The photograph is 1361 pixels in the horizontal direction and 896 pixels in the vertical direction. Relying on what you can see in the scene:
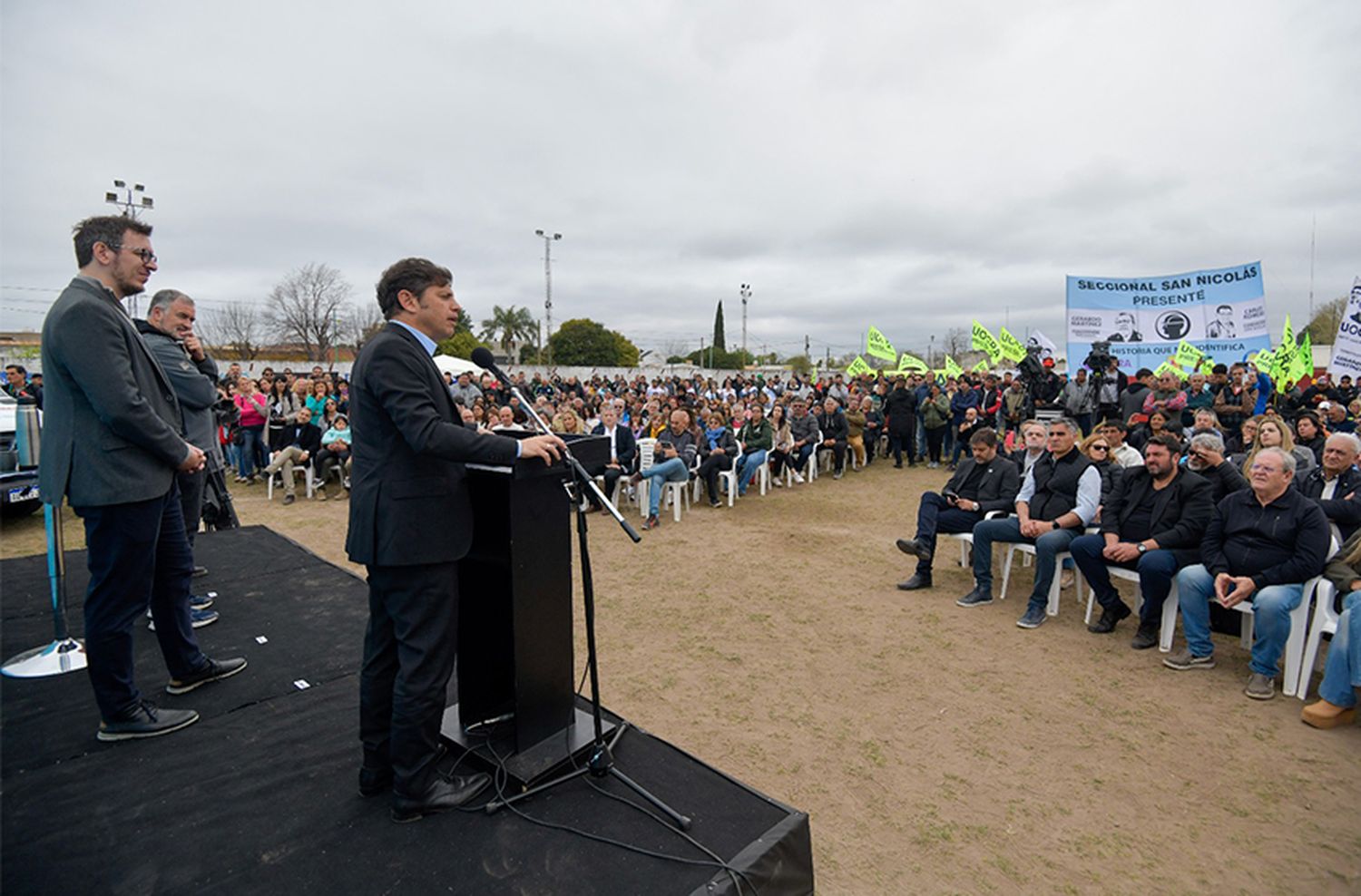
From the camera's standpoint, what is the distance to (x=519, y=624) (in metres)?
2.27

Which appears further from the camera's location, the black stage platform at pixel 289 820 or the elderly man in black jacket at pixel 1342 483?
the elderly man in black jacket at pixel 1342 483

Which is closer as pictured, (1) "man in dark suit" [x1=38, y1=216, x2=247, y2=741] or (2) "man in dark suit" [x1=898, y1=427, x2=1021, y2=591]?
(1) "man in dark suit" [x1=38, y1=216, x2=247, y2=741]

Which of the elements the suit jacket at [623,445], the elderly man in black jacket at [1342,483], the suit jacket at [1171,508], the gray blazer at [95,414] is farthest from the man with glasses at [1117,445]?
the gray blazer at [95,414]

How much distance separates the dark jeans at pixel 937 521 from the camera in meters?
5.58

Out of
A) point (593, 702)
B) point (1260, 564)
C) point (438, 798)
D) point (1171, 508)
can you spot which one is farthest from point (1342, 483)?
point (438, 798)

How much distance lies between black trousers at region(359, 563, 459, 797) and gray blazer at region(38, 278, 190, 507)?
1.20 metres

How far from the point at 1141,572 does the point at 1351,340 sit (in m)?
7.84

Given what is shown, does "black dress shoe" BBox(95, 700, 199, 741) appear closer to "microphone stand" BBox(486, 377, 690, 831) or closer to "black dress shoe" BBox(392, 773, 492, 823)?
"black dress shoe" BBox(392, 773, 492, 823)

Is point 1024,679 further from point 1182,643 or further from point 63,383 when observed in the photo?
point 63,383

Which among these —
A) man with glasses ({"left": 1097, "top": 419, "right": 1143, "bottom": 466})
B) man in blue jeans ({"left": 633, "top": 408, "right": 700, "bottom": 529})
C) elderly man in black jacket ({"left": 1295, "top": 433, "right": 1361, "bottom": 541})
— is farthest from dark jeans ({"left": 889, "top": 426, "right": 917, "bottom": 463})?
elderly man in black jacket ({"left": 1295, "top": 433, "right": 1361, "bottom": 541})

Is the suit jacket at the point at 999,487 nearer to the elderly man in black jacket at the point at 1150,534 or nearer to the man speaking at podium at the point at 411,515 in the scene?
the elderly man in black jacket at the point at 1150,534

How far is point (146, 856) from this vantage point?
2018 mm

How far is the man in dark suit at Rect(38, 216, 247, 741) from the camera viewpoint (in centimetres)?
248

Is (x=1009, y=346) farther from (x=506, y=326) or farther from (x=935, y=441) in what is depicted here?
(x=506, y=326)
